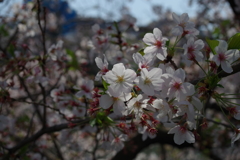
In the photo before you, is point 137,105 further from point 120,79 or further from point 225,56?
point 225,56

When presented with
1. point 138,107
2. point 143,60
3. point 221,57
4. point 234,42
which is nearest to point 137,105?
point 138,107

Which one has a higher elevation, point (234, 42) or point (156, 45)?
point (156, 45)

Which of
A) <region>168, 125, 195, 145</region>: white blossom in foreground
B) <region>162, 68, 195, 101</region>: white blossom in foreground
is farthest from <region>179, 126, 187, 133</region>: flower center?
<region>162, 68, 195, 101</region>: white blossom in foreground

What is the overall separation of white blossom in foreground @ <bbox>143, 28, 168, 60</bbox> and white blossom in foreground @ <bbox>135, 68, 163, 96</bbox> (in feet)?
0.56

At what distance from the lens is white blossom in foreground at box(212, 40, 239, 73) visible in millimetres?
1018

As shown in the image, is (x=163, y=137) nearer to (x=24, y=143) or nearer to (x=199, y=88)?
(x=24, y=143)

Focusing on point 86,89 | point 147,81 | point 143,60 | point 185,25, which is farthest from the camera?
point 86,89

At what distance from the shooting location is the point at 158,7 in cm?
857

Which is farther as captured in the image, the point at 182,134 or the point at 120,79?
the point at 182,134

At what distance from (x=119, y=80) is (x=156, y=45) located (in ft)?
1.08

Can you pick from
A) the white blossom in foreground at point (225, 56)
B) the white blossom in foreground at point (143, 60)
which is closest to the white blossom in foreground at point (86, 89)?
the white blossom in foreground at point (143, 60)

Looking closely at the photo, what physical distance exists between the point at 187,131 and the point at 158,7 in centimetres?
811

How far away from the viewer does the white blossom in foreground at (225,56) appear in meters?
1.02

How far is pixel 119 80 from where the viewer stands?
96cm
